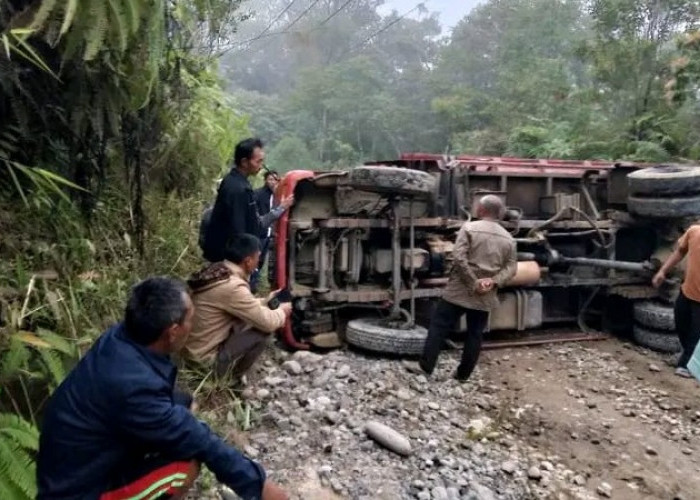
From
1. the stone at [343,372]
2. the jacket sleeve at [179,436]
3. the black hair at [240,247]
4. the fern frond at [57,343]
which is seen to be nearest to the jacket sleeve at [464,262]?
the stone at [343,372]

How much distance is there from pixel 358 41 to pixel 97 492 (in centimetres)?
4556

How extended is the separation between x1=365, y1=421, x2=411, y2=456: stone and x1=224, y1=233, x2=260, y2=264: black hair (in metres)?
1.22

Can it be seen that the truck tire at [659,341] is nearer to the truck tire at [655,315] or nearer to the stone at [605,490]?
the truck tire at [655,315]

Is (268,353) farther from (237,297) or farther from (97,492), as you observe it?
(97,492)

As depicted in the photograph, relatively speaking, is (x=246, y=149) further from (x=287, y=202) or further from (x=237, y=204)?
(x=287, y=202)

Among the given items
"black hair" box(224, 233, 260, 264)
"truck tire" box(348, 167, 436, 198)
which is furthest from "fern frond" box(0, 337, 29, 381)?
"truck tire" box(348, 167, 436, 198)

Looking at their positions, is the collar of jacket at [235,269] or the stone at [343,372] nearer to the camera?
the collar of jacket at [235,269]

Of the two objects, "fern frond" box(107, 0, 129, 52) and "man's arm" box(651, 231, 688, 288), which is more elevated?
"fern frond" box(107, 0, 129, 52)

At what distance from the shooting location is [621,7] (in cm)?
1429

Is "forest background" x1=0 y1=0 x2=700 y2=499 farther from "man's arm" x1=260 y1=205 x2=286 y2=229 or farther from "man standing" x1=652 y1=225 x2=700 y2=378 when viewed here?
"man standing" x1=652 y1=225 x2=700 y2=378

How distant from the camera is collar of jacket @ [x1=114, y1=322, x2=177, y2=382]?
6.51 feet

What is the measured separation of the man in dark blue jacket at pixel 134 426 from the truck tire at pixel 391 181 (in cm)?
296

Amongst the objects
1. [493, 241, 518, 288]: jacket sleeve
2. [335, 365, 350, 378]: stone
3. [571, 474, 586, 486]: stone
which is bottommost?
[571, 474, 586, 486]: stone

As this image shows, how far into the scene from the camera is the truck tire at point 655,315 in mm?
6004
